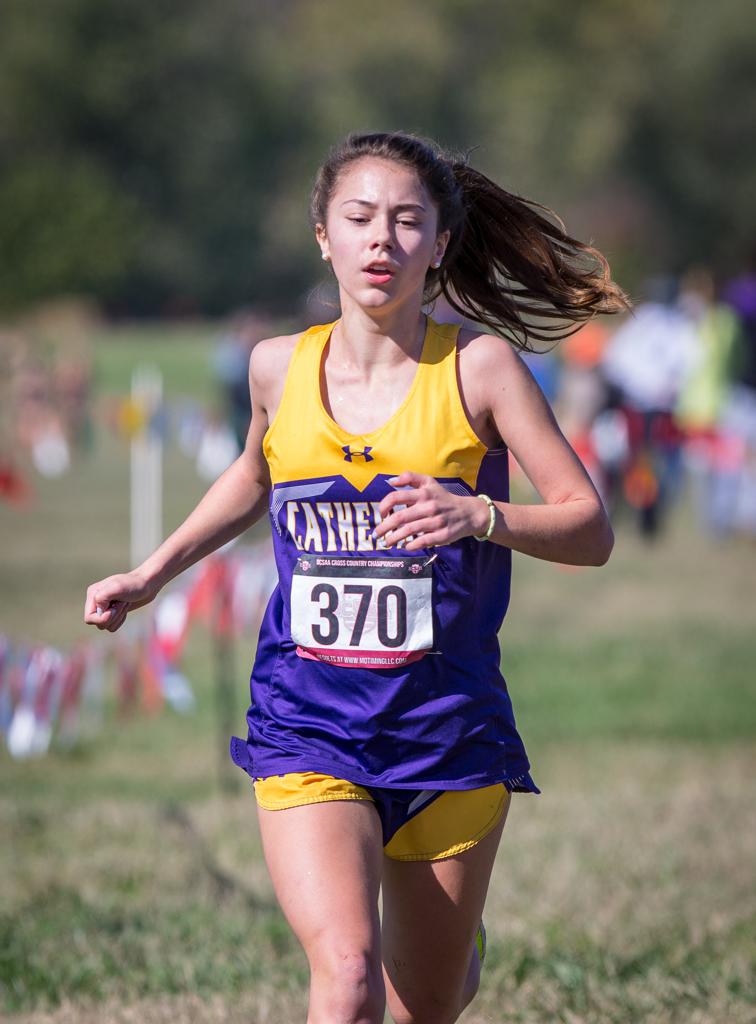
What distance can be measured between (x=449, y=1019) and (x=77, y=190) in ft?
203

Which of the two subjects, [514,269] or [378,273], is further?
[514,269]

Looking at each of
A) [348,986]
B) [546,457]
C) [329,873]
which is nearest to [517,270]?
[546,457]

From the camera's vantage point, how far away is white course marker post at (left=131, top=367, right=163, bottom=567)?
10742mm

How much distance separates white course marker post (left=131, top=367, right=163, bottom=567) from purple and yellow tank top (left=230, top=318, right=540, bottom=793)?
24.0 feet

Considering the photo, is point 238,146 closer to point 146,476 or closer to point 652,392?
point 146,476

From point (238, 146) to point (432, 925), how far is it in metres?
68.9

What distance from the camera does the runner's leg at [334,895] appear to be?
278 cm

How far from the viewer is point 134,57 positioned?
67.1 m

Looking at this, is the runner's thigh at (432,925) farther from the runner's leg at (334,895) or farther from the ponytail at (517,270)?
the ponytail at (517,270)

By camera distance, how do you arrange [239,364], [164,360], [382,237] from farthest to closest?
[164,360] < [239,364] < [382,237]

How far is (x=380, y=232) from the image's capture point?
9.79 feet

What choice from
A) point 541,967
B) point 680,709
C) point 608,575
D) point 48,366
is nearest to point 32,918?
point 541,967

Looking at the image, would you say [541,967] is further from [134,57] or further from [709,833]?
[134,57]

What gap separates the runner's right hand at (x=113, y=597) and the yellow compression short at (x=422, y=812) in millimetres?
453
